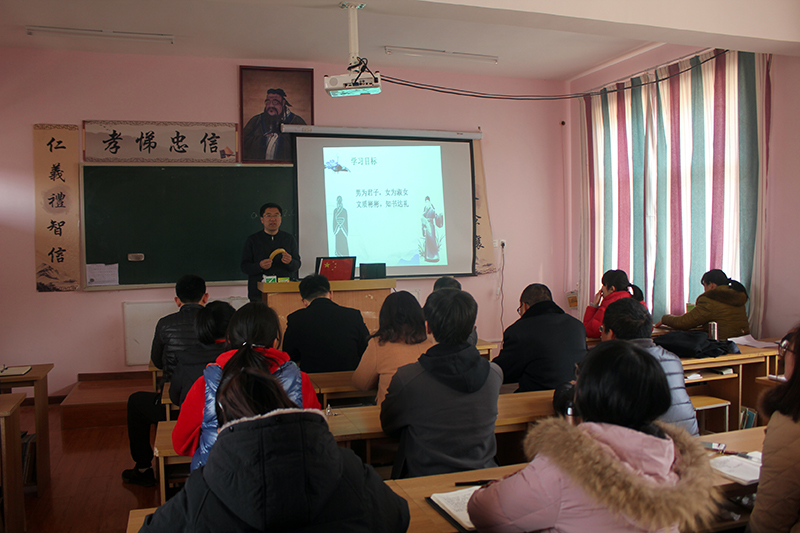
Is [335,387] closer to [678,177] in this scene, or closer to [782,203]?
[782,203]

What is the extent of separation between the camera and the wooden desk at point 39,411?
3143 millimetres

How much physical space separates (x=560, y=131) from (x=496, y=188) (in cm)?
112

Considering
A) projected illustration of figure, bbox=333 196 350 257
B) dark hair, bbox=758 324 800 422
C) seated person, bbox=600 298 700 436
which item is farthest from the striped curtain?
dark hair, bbox=758 324 800 422

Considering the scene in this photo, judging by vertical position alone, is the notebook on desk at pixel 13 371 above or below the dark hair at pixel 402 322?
below

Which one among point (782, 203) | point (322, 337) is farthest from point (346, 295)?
point (782, 203)

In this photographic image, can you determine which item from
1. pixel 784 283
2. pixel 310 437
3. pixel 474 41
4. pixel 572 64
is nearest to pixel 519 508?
pixel 310 437

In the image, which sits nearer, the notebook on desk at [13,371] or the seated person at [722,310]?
the notebook on desk at [13,371]

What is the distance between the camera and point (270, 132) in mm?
5715

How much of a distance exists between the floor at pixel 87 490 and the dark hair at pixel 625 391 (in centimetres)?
263

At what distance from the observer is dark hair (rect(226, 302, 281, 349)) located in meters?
2.02

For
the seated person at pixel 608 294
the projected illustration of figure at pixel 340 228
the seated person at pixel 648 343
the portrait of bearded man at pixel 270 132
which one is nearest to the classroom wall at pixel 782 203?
the seated person at pixel 608 294

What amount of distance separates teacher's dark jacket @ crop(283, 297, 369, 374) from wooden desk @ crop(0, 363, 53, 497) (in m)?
1.39

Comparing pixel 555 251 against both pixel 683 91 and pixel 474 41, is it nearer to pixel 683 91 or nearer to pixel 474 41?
pixel 683 91

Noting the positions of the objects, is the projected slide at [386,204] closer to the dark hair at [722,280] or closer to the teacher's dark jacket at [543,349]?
the dark hair at [722,280]
